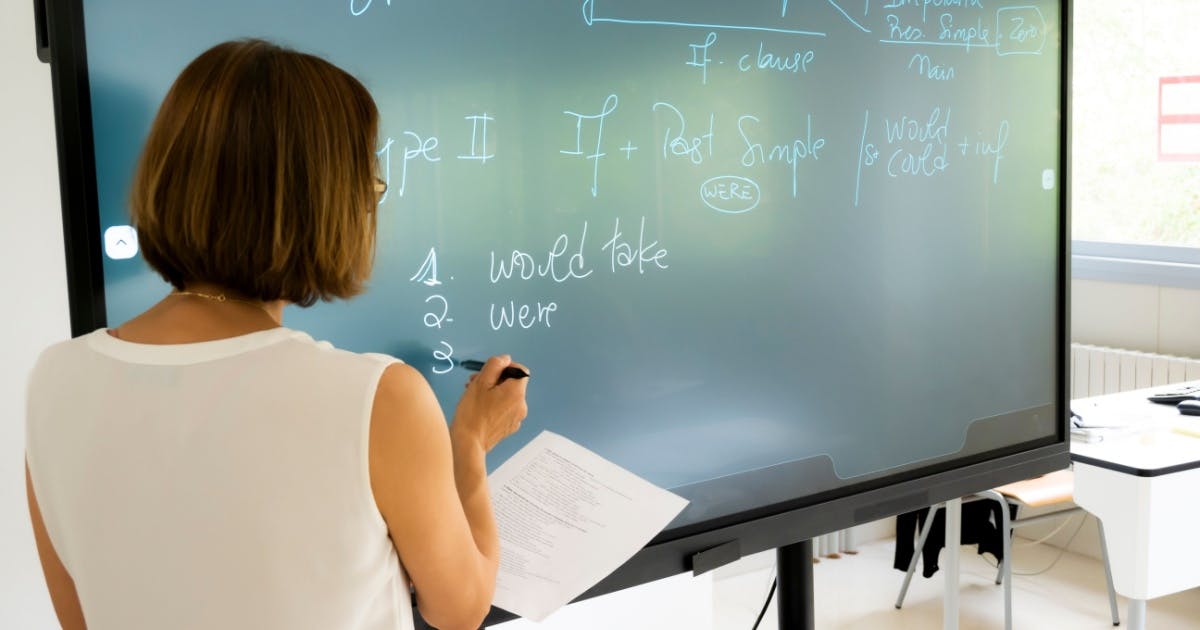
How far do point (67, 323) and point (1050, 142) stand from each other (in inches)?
69.8

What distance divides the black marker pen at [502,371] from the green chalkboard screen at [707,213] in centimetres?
2

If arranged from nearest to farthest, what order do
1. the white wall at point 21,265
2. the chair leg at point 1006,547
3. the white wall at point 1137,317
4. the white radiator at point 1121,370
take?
1. the white wall at point 21,265
2. the chair leg at point 1006,547
3. the white radiator at point 1121,370
4. the white wall at point 1137,317

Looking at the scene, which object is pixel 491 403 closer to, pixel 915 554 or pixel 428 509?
pixel 428 509

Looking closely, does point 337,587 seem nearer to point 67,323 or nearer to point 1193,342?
point 67,323

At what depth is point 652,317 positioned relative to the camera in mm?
1461

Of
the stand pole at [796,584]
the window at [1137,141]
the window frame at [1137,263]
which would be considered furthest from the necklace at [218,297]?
the window at [1137,141]

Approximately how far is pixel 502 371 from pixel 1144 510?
187 centimetres

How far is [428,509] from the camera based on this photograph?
37.4 inches

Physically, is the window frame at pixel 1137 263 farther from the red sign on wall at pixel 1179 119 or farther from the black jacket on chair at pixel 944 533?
the black jacket on chair at pixel 944 533

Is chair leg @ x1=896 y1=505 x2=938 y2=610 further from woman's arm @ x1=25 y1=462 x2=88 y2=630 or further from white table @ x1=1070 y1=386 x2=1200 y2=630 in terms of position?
woman's arm @ x1=25 y1=462 x2=88 y2=630

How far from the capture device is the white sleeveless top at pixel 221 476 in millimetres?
915

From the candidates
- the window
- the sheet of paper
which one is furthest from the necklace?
the window

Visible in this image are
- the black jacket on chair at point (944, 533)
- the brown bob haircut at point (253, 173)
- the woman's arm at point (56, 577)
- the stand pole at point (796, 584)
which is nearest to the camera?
the brown bob haircut at point (253, 173)

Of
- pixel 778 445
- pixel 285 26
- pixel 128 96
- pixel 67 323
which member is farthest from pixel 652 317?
Answer: pixel 67 323
